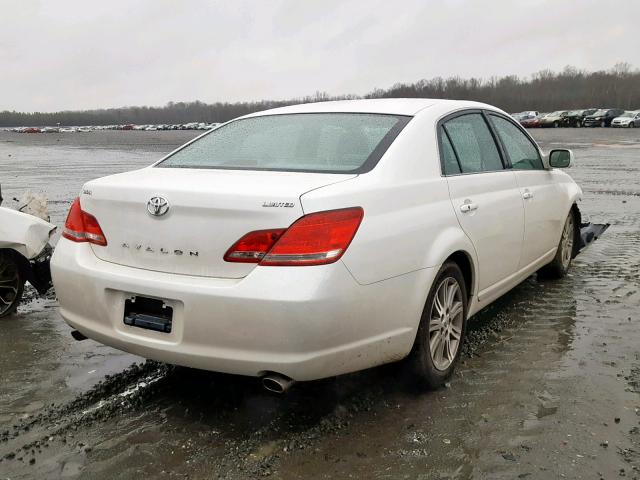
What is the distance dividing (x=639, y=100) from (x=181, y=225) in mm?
108793

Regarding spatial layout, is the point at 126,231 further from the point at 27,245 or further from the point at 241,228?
the point at 27,245

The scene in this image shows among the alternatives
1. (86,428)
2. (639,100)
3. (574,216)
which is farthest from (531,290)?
(639,100)

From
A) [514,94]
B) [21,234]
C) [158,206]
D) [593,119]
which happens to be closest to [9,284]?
[21,234]

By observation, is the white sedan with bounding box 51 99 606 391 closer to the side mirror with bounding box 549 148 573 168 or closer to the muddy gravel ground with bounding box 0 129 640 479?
the muddy gravel ground with bounding box 0 129 640 479

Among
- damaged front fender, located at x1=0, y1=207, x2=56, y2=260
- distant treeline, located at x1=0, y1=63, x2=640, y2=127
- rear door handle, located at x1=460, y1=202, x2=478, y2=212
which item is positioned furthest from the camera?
distant treeline, located at x1=0, y1=63, x2=640, y2=127

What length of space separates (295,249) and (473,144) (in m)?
1.92

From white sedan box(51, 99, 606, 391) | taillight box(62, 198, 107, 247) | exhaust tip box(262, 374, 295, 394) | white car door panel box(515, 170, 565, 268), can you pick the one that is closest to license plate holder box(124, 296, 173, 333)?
white sedan box(51, 99, 606, 391)

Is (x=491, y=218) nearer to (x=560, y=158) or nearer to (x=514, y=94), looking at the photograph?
(x=560, y=158)

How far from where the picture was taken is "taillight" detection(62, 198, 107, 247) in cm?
306

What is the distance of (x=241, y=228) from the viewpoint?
8.77 feet

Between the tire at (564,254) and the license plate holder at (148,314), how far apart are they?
3.86 meters

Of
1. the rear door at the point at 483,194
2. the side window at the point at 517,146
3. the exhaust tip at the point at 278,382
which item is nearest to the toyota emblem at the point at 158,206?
the exhaust tip at the point at 278,382

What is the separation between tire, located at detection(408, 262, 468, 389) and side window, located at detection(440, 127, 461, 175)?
556 mm

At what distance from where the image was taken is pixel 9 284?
15.9ft
